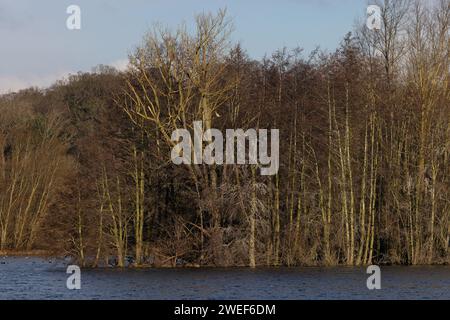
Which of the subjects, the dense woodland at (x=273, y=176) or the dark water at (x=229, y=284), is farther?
the dense woodland at (x=273, y=176)

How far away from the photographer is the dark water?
33094 millimetres

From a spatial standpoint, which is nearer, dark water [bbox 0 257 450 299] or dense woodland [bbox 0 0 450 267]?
dark water [bbox 0 257 450 299]

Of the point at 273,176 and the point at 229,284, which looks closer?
the point at 229,284

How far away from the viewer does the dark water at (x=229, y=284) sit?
33.1m

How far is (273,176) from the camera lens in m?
48.2

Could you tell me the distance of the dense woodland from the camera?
4600 cm

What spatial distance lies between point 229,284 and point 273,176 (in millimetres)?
12549

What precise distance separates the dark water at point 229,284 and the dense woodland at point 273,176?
2.41 meters

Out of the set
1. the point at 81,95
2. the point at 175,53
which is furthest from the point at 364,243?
the point at 81,95

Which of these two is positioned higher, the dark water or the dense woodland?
the dense woodland

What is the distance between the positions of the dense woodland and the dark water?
2406 millimetres

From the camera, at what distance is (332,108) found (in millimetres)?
47438

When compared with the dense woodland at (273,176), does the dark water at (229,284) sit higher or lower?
lower

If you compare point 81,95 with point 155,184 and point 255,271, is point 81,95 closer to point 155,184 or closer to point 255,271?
point 155,184
